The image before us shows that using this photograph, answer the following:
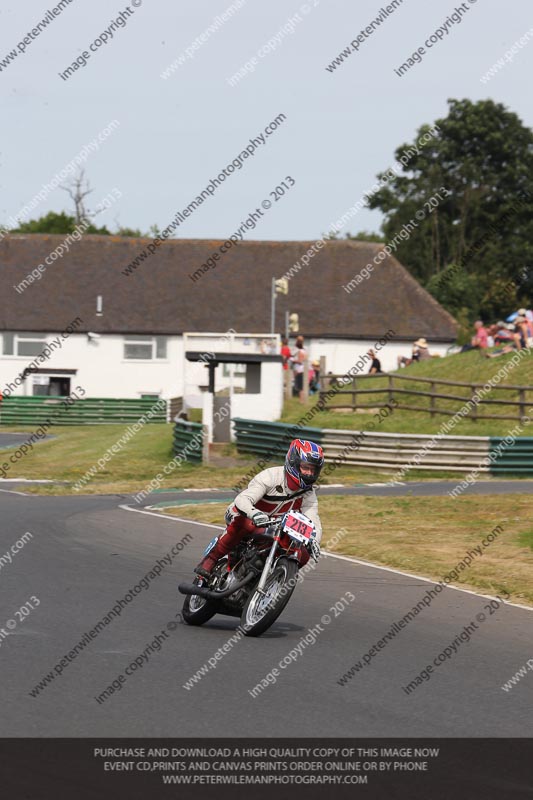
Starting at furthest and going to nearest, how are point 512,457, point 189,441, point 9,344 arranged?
point 9,344
point 189,441
point 512,457

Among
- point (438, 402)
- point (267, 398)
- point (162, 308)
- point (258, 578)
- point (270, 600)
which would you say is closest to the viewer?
point (270, 600)

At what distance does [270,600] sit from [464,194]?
74442 millimetres

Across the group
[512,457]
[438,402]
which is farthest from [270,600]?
[438,402]

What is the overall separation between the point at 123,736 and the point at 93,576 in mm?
6533

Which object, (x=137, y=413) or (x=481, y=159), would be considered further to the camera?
(x=481, y=159)

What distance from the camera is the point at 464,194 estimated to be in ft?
268

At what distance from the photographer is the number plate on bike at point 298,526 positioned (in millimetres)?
9555

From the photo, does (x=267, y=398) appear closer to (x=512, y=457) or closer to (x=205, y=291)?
(x=512, y=457)

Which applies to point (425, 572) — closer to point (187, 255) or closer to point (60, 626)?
point (60, 626)

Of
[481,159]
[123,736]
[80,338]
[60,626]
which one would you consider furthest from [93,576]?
[481,159]

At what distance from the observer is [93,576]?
13.2m

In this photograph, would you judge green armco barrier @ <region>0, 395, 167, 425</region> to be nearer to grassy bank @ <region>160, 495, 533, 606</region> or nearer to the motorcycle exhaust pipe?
grassy bank @ <region>160, 495, 533, 606</region>

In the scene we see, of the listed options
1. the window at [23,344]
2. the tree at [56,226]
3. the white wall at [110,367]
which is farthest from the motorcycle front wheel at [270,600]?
the tree at [56,226]

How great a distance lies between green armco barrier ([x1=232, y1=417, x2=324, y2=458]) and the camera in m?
29.3
